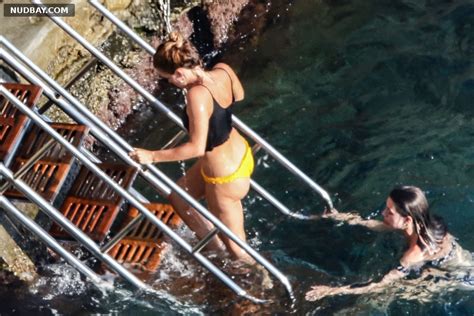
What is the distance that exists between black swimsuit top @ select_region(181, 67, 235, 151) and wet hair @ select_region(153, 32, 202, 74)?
0.86 feet

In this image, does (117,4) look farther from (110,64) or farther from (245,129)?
(245,129)

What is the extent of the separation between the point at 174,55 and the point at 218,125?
62cm

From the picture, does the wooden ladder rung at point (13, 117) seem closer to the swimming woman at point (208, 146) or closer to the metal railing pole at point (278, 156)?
the swimming woman at point (208, 146)

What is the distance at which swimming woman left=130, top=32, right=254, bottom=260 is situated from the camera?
19.3 ft

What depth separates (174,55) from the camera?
581 centimetres

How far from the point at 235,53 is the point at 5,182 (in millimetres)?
3917

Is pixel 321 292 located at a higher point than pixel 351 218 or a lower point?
lower

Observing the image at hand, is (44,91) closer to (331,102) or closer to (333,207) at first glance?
(333,207)

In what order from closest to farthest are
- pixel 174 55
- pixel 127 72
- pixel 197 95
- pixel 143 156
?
pixel 174 55, pixel 197 95, pixel 143 156, pixel 127 72

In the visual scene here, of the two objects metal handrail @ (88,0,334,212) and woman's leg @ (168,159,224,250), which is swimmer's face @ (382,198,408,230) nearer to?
metal handrail @ (88,0,334,212)

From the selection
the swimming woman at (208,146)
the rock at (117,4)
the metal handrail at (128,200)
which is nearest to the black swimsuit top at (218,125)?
the swimming woman at (208,146)

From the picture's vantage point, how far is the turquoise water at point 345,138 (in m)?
6.88

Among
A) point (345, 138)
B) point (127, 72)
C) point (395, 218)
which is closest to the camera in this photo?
point (395, 218)

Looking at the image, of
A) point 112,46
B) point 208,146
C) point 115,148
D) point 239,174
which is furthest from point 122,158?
point 112,46
